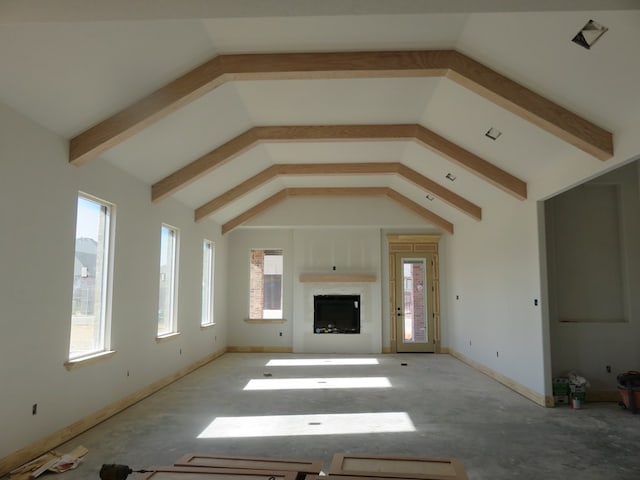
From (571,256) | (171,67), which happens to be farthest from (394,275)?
(171,67)

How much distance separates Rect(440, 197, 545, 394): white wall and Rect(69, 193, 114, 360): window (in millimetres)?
5410

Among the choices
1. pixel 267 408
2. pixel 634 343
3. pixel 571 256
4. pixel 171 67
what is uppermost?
pixel 171 67

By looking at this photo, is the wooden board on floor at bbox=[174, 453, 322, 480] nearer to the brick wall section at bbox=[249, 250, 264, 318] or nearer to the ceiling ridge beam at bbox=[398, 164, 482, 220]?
the ceiling ridge beam at bbox=[398, 164, 482, 220]

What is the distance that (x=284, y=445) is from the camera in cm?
429

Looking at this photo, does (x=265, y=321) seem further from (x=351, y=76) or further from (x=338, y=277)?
(x=351, y=76)

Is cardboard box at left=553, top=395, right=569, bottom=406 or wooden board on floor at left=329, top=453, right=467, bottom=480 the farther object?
cardboard box at left=553, top=395, right=569, bottom=406

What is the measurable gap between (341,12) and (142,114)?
266 centimetres

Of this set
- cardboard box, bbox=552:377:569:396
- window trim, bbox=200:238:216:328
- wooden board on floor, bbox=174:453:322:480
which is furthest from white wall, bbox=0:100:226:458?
cardboard box, bbox=552:377:569:396

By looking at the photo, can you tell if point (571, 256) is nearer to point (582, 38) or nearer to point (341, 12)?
point (582, 38)

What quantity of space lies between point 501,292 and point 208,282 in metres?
5.88

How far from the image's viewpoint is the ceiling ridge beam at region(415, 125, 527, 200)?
6.20 metres

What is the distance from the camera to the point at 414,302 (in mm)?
10797

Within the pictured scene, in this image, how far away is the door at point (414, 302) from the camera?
35.0 feet

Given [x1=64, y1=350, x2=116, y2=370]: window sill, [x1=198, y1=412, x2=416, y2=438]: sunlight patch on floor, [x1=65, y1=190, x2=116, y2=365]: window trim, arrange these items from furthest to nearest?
[x1=65, y1=190, x2=116, y2=365]: window trim → [x1=198, y1=412, x2=416, y2=438]: sunlight patch on floor → [x1=64, y1=350, x2=116, y2=370]: window sill
